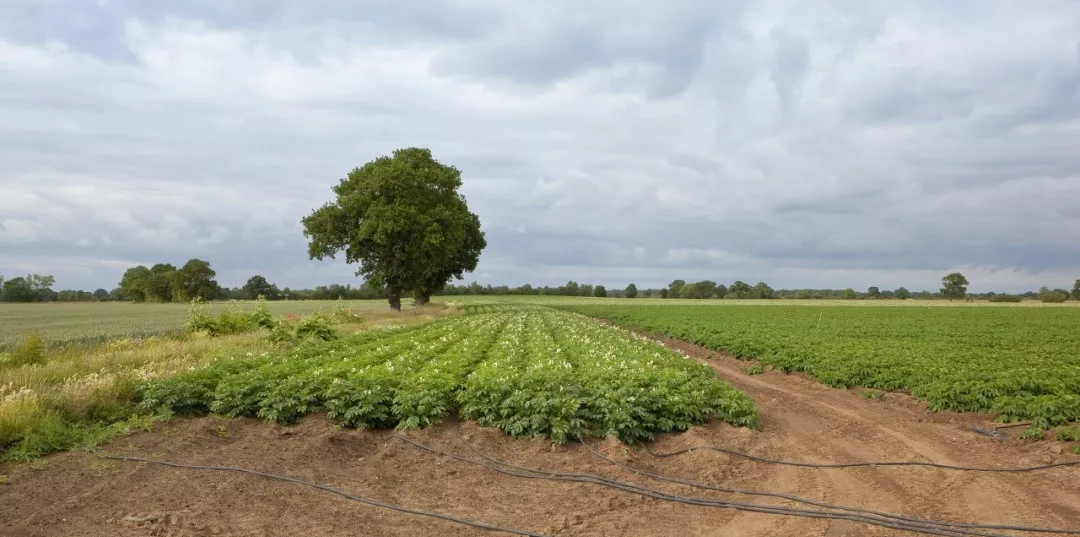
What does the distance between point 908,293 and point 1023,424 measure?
126 metres

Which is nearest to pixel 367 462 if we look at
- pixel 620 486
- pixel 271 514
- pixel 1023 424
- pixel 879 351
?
pixel 271 514

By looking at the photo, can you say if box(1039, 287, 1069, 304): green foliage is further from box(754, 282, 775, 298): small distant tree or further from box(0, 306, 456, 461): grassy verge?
box(0, 306, 456, 461): grassy verge

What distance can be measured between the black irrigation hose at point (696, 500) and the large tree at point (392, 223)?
35.9 metres

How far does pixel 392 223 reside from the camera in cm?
4353

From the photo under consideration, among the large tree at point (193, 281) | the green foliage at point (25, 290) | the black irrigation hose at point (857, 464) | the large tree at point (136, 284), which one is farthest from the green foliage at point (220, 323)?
the large tree at point (136, 284)

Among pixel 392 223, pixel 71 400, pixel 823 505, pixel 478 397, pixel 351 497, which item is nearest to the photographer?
pixel 823 505

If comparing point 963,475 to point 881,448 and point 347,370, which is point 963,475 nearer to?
point 881,448

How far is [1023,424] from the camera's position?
491 inches

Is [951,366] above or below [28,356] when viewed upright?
below

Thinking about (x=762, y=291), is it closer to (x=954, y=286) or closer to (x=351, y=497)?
(x=954, y=286)

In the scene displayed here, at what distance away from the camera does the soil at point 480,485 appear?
7.25 metres

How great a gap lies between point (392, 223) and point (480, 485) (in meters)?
36.3

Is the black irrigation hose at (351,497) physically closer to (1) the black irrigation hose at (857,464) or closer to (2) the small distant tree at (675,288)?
(1) the black irrigation hose at (857,464)

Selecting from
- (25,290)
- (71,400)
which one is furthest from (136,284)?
(71,400)
